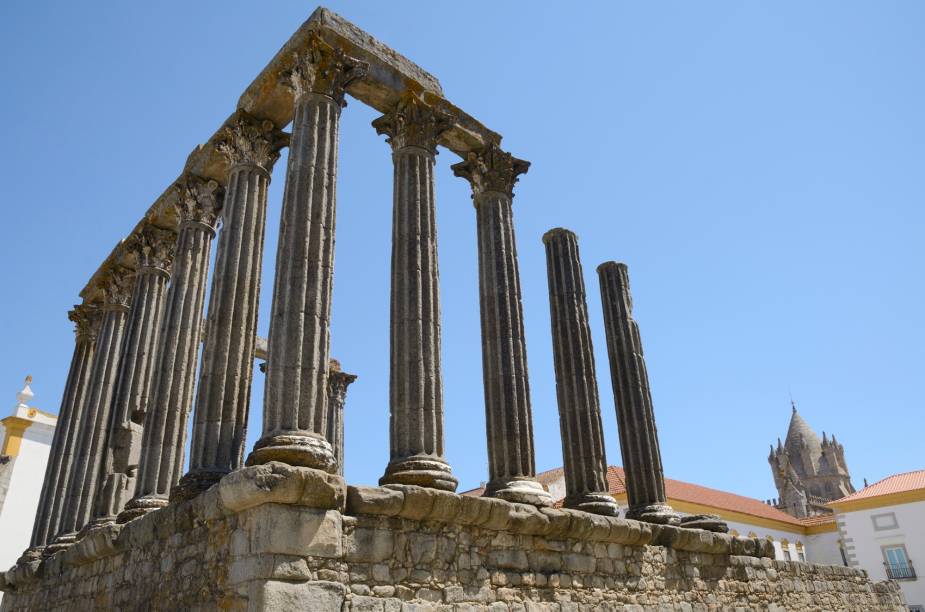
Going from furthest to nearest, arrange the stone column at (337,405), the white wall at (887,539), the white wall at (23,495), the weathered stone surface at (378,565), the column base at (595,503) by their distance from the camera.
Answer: the white wall at (887,539), the white wall at (23,495), the stone column at (337,405), the column base at (595,503), the weathered stone surface at (378,565)

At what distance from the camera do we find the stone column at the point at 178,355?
1061 cm

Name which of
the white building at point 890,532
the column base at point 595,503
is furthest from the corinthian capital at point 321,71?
the white building at point 890,532

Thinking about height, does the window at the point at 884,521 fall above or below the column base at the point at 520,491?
above

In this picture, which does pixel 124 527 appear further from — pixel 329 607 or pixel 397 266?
pixel 397 266

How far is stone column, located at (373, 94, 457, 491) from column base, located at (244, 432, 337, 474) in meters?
1.30

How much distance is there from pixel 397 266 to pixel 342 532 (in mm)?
4315

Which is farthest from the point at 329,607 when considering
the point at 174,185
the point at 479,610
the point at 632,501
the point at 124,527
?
the point at 174,185

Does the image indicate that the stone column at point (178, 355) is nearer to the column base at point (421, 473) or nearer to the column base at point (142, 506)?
the column base at point (142, 506)

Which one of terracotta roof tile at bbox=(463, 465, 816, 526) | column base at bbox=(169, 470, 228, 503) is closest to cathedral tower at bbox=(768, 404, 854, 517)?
terracotta roof tile at bbox=(463, 465, 816, 526)

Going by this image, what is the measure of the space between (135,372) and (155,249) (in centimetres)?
273

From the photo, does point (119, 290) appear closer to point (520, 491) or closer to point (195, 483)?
point (195, 483)

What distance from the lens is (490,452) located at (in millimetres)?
10859

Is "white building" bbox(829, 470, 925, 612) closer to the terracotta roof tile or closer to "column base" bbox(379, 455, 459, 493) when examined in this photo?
the terracotta roof tile

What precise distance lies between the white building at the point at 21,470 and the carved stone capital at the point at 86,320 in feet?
27.3
